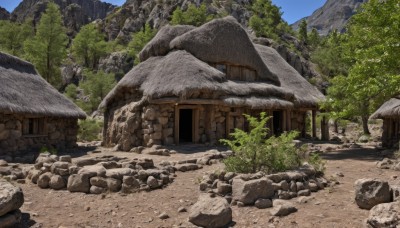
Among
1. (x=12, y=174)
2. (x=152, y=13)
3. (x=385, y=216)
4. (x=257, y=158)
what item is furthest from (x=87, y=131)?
(x=152, y=13)

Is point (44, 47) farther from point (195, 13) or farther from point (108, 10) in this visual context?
point (108, 10)

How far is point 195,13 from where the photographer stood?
49469mm

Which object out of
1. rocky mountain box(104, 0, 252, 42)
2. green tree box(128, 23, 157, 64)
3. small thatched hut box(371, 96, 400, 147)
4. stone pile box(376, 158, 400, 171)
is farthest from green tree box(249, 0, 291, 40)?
stone pile box(376, 158, 400, 171)

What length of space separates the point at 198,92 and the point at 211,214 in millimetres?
10534

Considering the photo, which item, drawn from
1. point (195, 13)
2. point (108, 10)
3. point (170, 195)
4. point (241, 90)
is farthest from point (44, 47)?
point (108, 10)

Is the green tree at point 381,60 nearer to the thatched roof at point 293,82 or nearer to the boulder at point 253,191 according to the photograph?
the boulder at point 253,191

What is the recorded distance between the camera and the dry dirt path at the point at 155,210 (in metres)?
5.32

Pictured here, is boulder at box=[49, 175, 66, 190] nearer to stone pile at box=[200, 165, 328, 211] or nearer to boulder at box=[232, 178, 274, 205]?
stone pile at box=[200, 165, 328, 211]

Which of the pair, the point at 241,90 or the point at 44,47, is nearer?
the point at 241,90

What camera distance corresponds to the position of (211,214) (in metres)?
5.23

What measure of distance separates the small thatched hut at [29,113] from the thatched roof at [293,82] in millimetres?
11893

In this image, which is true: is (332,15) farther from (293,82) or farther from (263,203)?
(263,203)

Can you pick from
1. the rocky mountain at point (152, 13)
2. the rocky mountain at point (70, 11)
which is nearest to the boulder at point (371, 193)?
the rocky mountain at point (152, 13)

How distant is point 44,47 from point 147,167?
2570cm
